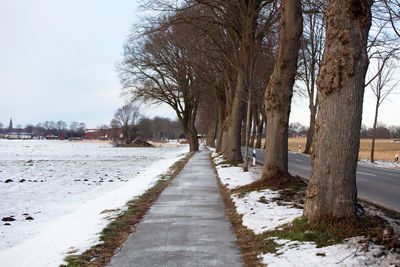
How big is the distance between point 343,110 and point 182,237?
3.48 m

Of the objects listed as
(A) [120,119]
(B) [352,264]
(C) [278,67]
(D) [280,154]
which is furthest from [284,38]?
(A) [120,119]

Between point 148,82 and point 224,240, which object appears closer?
point 224,240

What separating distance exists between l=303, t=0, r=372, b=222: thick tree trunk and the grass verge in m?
3.35

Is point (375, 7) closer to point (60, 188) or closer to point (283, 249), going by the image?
point (283, 249)

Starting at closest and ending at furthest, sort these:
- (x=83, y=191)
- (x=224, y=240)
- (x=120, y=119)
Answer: (x=224, y=240) → (x=83, y=191) → (x=120, y=119)

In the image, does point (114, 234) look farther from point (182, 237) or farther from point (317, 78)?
point (317, 78)

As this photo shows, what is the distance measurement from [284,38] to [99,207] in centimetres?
711

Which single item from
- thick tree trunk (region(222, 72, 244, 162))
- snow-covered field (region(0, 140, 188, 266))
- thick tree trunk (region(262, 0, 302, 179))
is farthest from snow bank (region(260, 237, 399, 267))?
thick tree trunk (region(222, 72, 244, 162))

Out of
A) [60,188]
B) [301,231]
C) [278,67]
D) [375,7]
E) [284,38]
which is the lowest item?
[60,188]

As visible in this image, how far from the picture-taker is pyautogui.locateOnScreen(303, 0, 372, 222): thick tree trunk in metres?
5.93

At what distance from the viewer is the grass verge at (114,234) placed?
5406 mm

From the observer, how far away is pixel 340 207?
592 centimetres

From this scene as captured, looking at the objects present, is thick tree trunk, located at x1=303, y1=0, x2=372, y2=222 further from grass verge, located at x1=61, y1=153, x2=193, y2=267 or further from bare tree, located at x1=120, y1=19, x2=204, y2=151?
bare tree, located at x1=120, y1=19, x2=204, y2=151

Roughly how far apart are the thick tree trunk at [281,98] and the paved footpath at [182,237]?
90.7 inches
